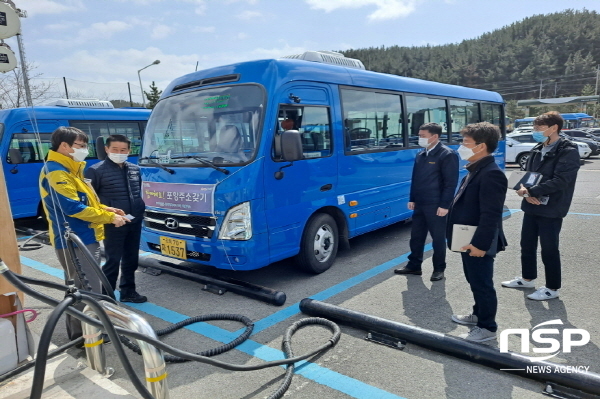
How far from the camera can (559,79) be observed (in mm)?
90938

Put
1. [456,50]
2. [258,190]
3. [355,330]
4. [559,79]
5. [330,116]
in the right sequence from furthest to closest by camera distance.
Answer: [456,50] → [559,79] → [330,116] → [258,190] → [355,330]

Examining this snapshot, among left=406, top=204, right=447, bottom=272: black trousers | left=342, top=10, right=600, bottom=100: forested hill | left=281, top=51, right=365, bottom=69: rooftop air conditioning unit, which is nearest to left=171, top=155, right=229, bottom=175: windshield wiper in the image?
left=281, top=51, right=365, bottom=69: rooftop air conditioning unit

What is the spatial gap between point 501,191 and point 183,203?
3.27 metres

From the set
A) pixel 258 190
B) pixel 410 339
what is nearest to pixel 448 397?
pixel 410 339

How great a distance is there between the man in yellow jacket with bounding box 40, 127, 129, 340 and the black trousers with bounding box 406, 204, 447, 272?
349 cm

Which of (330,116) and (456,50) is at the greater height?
(456,50)

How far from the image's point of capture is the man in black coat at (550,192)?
3.93 meters

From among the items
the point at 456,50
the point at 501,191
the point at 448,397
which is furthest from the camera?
the point at 456,50

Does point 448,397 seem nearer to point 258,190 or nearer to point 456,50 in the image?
point 258,190

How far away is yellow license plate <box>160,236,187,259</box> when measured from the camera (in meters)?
4.67

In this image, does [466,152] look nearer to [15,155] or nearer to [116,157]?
[116,157]

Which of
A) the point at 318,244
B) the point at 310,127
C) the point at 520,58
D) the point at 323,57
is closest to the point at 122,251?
the point at 318,244

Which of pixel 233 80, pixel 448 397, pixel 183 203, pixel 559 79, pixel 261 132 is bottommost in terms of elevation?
pixel 448 397

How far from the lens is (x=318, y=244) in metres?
5.28
